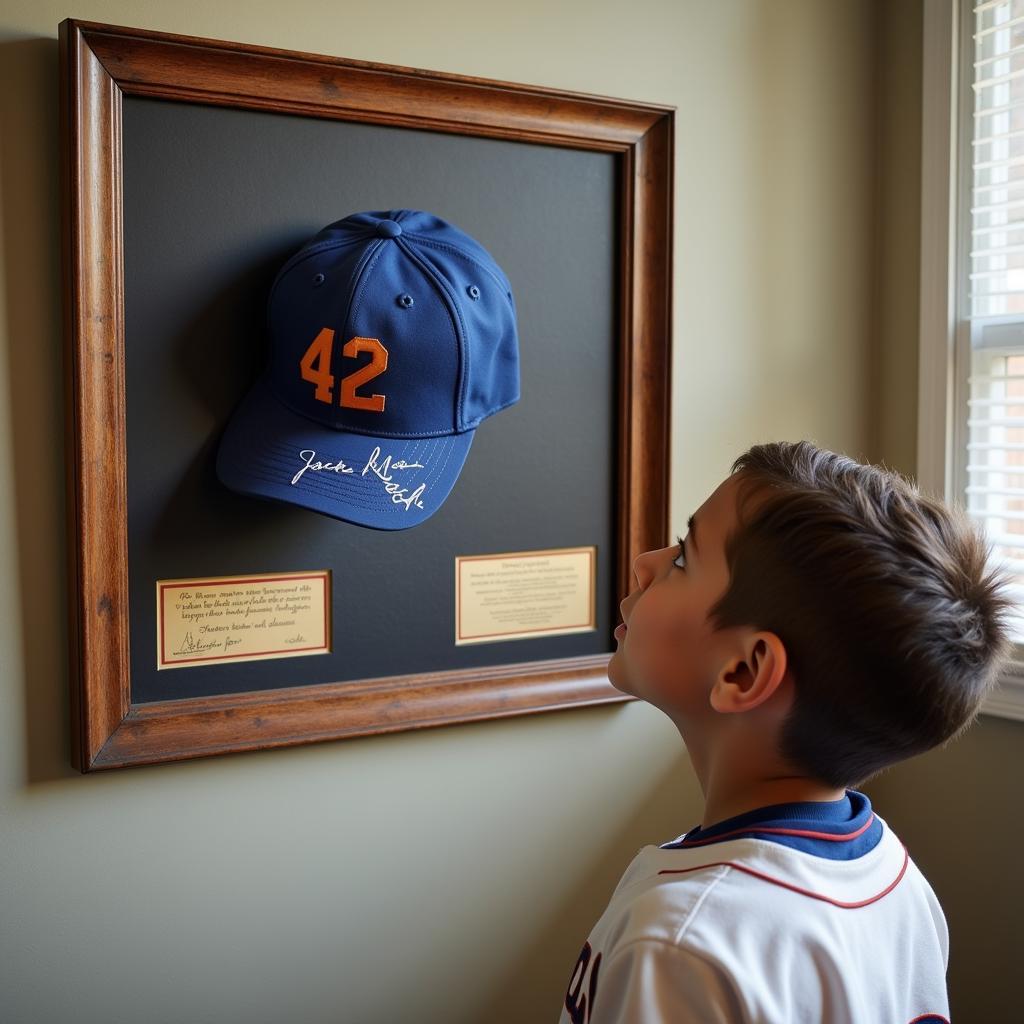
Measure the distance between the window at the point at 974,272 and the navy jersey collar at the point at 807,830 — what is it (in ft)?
3.43

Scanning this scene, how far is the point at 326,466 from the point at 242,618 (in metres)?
0.27

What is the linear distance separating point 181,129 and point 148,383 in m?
0.35

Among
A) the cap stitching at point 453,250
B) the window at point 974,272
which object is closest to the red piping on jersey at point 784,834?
the cap stitching at point 453,250

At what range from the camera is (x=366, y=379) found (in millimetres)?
1306

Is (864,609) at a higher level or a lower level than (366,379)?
lower

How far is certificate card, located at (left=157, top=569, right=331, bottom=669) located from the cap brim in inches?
6.8

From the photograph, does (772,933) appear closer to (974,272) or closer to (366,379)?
(366,379)

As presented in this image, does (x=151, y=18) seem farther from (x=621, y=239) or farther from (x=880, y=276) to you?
(x=880, y=276)

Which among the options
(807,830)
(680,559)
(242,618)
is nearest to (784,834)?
(807,830)

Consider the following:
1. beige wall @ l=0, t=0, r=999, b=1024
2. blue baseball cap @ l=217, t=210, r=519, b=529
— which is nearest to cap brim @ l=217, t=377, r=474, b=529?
blue baseball cap @ l=217, t=210, r=519, b=529

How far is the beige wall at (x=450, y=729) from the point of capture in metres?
1.31

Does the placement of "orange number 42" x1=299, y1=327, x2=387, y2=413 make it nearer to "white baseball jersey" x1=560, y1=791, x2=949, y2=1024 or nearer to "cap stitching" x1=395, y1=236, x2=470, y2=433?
"cap stitching" x1=395, y1=236, x2=470, y2=433

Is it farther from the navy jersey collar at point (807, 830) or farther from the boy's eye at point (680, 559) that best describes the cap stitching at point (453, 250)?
the navy jersey collar at point (807, 830)

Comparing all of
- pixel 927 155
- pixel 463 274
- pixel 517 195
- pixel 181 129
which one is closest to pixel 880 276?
pixel 927 155
